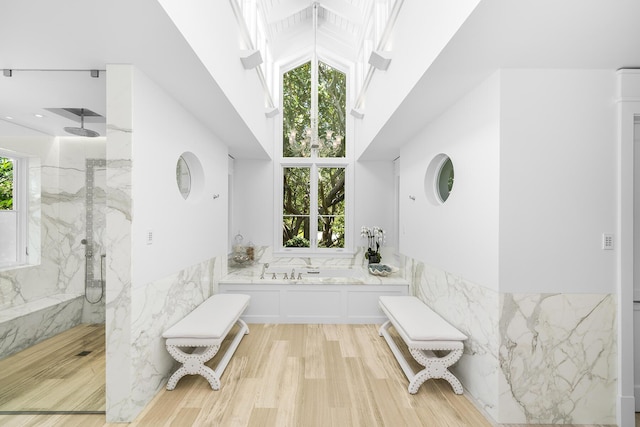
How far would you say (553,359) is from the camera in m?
2.08

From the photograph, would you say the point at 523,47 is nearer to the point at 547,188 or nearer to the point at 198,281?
the point at 547,188

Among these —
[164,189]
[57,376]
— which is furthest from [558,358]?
[57,376]

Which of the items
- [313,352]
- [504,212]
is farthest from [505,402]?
[313,352]

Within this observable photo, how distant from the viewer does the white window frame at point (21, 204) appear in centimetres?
359

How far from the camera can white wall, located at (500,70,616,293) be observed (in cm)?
207

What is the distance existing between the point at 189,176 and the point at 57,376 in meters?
2.03

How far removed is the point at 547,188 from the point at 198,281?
3101 mm

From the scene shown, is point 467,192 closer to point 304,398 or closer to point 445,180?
point 445,180

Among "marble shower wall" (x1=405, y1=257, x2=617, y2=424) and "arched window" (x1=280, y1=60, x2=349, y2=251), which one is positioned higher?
"arched window" (x1=280, y1=60, x2=349, y2=251)

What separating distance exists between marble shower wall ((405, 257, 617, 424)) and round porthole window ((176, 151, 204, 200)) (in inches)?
112

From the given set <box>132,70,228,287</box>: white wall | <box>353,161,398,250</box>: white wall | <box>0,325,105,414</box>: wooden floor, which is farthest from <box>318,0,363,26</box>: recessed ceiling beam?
<box>0,325,105,414</box>: wooden floor

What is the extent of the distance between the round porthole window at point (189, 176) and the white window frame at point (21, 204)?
199cm

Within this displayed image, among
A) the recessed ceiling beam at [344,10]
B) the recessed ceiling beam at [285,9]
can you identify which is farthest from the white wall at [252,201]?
the recessed ceiling beam at [344,10]

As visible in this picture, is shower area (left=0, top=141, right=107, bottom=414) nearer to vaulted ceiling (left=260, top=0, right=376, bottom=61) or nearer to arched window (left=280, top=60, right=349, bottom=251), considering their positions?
arched window (left=280, top=60, right=349, bottom=251)
